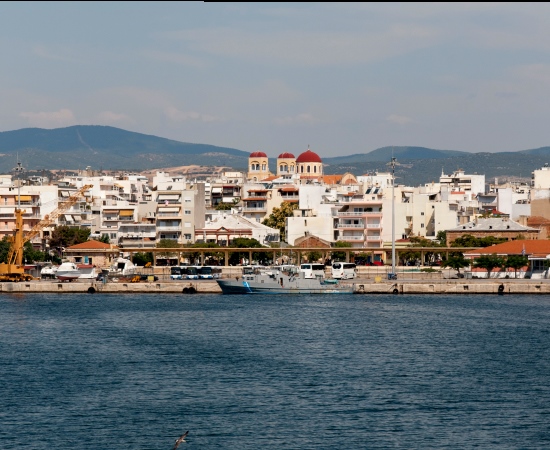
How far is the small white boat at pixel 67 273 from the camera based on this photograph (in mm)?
82625

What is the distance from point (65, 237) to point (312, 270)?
2597 cm

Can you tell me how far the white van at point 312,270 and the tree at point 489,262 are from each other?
10177 millimetres

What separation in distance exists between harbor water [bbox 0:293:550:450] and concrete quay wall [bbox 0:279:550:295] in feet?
37.2

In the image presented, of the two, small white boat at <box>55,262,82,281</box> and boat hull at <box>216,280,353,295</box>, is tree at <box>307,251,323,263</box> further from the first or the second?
small white boat at <box>55,262,82,281</box>

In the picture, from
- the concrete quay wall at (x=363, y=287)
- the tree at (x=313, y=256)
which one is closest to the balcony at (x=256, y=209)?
the tree at (x=313, y=256)

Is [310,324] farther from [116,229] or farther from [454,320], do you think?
[116,229]

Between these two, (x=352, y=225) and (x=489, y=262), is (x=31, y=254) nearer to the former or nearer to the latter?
(x=352, y=225)

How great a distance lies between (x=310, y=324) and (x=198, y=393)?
19.9 m

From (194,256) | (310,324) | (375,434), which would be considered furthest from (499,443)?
(194,256)

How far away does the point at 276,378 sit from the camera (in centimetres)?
3841

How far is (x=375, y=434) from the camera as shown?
99.6 ft

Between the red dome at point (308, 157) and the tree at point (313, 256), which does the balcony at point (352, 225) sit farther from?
the red dome at point (308, 157)

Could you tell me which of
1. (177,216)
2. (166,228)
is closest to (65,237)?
(166,228)

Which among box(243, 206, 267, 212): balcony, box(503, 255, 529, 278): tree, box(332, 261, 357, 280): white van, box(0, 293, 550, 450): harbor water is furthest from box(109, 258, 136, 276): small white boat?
box(243, 206, 267, 212): balcony
